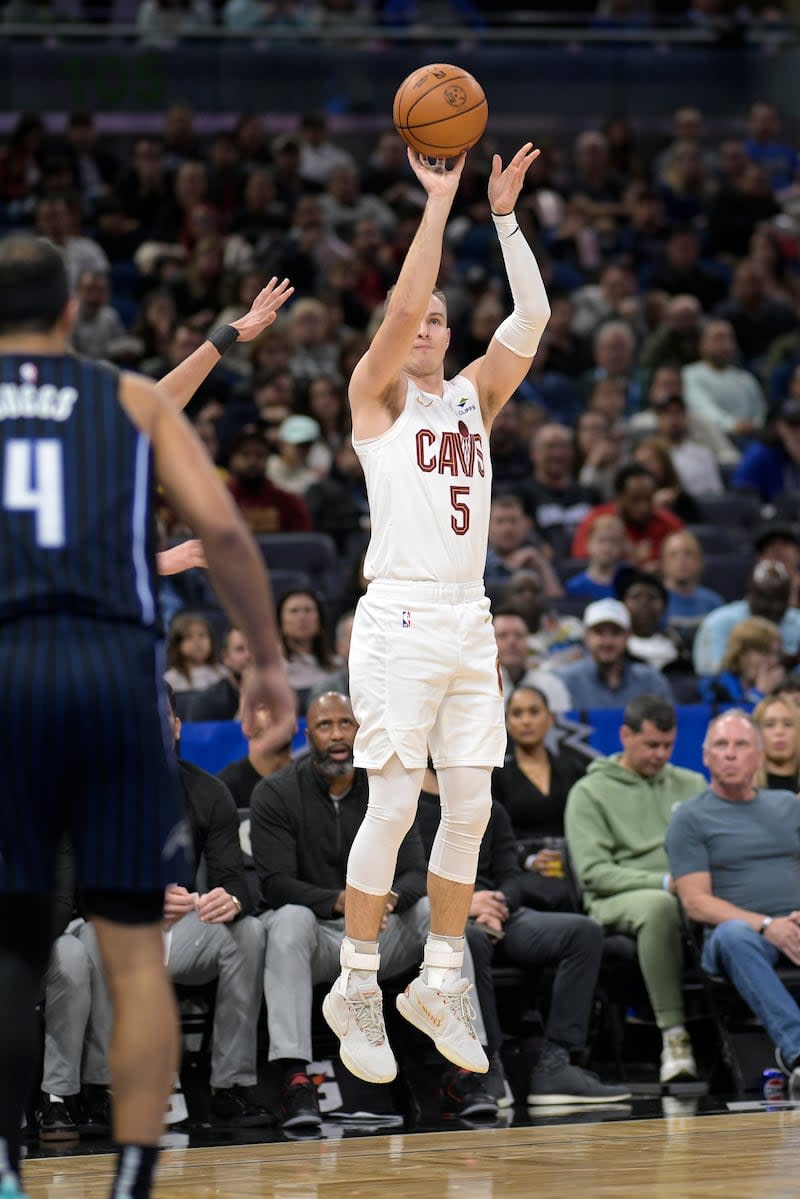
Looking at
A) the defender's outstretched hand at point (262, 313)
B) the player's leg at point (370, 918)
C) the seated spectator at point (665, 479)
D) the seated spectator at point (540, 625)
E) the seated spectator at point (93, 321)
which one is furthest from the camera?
the seated spectator at point (93, 321)

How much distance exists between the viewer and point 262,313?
6477mm

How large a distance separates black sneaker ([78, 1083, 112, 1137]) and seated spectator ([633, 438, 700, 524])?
260 inches

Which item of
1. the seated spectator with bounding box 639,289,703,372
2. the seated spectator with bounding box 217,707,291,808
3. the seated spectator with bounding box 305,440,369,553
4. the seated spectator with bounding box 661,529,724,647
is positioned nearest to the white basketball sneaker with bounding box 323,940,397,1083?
the seated spectator with bounding box 217,707,291,808

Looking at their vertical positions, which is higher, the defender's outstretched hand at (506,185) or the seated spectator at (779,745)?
the defender's outstretched hand at (506,185)

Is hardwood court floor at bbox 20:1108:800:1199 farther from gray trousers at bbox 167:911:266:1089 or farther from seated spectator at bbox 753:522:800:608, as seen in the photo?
seated spectator at bbox 753:522:800:608

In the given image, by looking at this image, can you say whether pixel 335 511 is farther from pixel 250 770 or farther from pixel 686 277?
pixel 686 277

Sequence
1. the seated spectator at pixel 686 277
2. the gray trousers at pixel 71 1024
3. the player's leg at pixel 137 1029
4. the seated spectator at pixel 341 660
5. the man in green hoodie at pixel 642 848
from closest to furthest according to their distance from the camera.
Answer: the player's leg at pixel 137 1029 → the gray trousers at pixel 71 1024 → the man in green hoodie at pixel 642 848 → the seated spectator at pixel 341 660 → the seated spectator at pixel 686 277

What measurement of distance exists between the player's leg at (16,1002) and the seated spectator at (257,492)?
26.1 feet

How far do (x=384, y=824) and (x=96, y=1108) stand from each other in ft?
6.97

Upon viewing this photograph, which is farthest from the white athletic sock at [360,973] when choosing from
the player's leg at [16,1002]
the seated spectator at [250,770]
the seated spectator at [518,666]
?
the seated spectator at [518,666]

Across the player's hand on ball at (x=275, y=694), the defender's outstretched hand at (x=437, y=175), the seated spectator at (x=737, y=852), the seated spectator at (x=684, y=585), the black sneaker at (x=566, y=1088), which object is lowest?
the black sneaker at (x=566, y=1088)

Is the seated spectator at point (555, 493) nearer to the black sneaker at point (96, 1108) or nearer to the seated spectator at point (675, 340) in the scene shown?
the seated spectator at point (675, 340)

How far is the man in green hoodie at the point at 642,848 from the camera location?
8.12 m

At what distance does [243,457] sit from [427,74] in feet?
18.8
